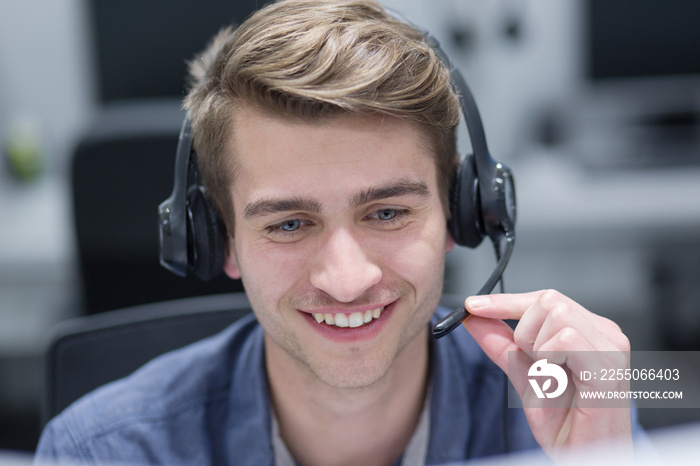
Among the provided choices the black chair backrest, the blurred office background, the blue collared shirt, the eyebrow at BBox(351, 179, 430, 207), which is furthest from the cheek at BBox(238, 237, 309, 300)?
the blurred office background

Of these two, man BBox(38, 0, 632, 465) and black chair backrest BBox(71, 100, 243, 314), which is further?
black chair backrest BBox(71, 100, 243, 314)

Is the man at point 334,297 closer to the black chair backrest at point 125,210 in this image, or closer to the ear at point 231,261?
the ear at point 231,261

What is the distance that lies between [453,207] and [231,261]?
1.23 ft

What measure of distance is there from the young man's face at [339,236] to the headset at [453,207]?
40 millimetres

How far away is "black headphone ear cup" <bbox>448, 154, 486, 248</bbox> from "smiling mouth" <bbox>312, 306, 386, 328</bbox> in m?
0.18

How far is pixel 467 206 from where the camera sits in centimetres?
103

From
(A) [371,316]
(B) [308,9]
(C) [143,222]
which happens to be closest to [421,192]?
(A) [371,316]

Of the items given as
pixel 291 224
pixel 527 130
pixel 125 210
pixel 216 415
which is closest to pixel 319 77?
pixel 291 224

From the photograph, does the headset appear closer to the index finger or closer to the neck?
the index finger

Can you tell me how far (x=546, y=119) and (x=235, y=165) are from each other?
2.06m

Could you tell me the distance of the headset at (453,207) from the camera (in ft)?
3.30

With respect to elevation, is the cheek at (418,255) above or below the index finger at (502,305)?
above

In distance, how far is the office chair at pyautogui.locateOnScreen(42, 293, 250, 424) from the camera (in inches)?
48.1

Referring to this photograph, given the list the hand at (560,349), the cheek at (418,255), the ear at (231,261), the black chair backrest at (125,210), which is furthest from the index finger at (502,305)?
the black chair backrest at (125,210)
